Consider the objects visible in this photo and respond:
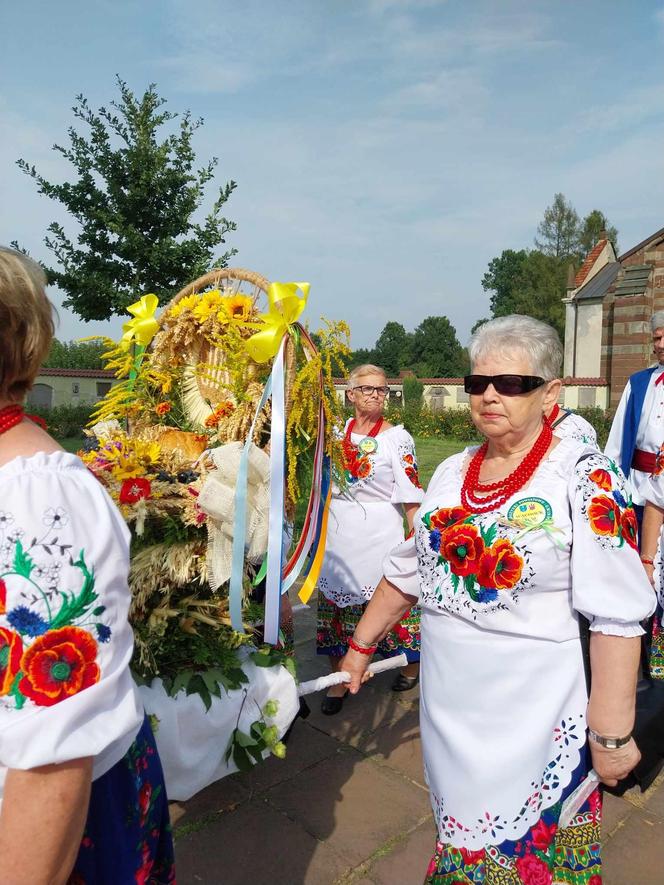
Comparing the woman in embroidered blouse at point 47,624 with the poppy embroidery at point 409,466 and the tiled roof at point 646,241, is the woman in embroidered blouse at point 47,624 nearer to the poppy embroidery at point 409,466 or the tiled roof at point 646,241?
the poppy embroidery at point 409,466

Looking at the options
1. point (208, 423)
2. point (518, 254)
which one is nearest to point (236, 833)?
point (208, 423)

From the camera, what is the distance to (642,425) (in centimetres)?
424

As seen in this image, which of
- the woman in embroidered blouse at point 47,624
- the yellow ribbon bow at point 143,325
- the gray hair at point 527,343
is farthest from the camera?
the yellow ribbon bow at point 143,325

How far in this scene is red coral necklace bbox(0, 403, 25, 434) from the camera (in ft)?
3.63

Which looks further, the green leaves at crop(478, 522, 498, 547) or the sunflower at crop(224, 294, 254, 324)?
the sunflower at crop(224, 294, 254, 324)

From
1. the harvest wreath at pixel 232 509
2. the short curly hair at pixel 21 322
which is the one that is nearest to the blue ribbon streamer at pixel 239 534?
the harvest wreath at pixel 232 509

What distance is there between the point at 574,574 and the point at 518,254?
74886mm

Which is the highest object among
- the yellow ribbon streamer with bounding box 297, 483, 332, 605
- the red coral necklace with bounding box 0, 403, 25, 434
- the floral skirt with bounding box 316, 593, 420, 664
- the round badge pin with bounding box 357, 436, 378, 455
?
the red coral necklace with bounding box 0, 403, 25, 434

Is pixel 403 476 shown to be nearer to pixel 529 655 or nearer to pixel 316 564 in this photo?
pixel 316 564

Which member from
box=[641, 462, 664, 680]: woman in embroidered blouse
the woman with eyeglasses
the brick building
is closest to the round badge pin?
the woman with eyeglasses

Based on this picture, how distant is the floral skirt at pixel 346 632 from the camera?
165 inches

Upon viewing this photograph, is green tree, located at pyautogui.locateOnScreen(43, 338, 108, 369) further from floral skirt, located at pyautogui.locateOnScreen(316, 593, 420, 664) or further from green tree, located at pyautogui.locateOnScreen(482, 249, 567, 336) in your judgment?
floral skirt, located at pyautogui.locateOnScreen(316, 593, 420, 664)

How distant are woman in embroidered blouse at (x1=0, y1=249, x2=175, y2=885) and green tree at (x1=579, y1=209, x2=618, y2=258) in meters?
53.5

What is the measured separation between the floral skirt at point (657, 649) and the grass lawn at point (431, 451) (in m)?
8.73
